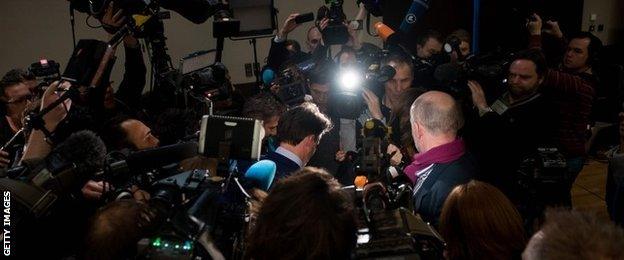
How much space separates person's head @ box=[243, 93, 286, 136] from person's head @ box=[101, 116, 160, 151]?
510 millimetres

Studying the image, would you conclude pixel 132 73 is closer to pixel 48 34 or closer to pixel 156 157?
pixel 156 157

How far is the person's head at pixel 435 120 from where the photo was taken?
179cm

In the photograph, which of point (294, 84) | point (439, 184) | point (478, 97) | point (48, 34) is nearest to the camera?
point (439, 184)

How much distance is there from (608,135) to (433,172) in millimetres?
3759

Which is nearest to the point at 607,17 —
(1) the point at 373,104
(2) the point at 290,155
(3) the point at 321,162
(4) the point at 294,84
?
(1) the point at 373,104

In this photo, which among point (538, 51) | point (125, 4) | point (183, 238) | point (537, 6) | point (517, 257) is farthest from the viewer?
point (537, 6)

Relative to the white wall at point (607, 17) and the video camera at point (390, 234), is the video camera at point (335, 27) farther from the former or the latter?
the white wall at point (607, 17)

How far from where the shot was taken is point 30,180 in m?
1.25

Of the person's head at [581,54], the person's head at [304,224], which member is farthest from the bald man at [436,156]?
the person's head at [581,54]

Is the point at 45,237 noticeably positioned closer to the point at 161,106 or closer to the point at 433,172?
the point at 433,172

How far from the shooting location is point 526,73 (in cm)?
240

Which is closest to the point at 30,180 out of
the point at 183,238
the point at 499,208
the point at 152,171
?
the point at 152,171

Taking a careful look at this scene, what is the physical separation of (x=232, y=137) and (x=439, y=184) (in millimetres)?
736

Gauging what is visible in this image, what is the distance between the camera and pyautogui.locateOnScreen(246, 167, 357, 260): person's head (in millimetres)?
972
